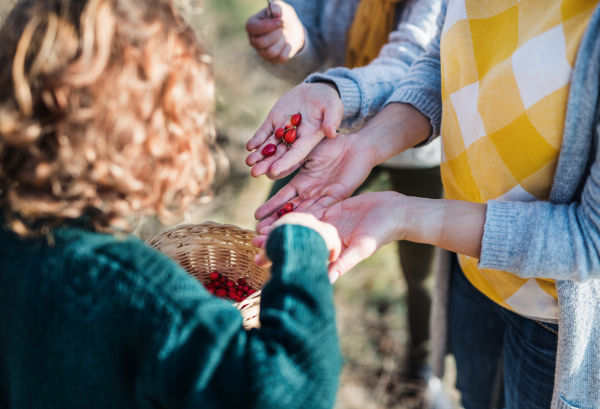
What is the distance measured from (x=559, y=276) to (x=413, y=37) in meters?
1.17

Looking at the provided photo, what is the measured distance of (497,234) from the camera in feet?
3.28

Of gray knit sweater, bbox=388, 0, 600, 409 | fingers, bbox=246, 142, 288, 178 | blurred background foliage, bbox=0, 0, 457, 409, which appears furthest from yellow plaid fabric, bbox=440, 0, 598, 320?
blurred background foliage, bbox=0, 0, 457, 409

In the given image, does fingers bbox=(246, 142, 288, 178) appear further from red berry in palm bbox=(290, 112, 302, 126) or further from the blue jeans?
the blue jeans

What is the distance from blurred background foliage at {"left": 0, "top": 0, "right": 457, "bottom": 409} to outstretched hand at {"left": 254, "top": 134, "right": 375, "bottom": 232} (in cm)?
40

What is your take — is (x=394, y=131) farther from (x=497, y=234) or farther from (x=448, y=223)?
(x=497, y=234)

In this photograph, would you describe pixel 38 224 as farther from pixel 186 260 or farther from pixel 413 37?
pixel 413 37

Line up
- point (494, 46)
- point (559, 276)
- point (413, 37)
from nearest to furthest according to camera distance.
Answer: point (559, 276) → point (494, 46) → point (413, 37)

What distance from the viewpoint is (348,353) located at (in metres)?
2.33

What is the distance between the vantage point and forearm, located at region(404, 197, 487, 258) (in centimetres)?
106

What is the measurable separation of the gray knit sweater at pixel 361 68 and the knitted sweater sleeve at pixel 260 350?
86 centimetres

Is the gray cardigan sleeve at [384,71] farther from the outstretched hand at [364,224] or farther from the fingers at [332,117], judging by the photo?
the outstretched hand at [364,224]

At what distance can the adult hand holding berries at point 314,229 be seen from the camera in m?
1.01

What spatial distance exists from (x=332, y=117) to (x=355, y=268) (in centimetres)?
159

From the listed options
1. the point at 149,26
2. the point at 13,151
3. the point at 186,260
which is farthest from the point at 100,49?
the point at 186,260
